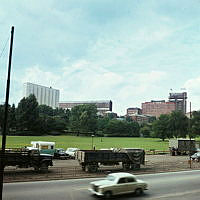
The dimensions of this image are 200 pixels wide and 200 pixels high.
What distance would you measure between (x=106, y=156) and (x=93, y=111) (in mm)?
131630

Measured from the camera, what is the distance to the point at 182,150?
54.1 m

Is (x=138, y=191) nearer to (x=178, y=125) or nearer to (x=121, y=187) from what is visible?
(x=121, y=187)

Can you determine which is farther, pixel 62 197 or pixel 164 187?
pixel 164 187

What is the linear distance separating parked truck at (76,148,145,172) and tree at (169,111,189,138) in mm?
94417

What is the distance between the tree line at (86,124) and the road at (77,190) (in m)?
83.1

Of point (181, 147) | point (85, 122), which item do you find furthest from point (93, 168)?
point (85, 122)

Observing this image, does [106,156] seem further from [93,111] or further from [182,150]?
[93,111]

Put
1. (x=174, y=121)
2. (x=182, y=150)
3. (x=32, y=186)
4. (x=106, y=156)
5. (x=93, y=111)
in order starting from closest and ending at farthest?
(x=32, y=186), (x=106, y=156), (x=182, y=150), (x=174, y=121), (x=93, y=111)

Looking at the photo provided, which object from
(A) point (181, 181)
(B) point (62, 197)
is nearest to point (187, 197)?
(A) point (181, 181)

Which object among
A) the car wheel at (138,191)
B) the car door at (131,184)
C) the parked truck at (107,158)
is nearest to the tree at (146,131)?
the parked truck at (107,158)

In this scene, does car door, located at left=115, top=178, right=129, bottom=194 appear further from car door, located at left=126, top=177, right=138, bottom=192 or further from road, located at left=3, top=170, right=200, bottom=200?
road, located at left=3, top=170, right=200, bottom=200

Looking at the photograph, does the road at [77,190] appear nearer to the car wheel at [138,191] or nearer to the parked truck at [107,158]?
the car wheel at [138,191]

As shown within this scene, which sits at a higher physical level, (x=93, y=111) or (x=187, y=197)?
(x=93, y=111)

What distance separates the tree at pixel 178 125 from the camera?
120 m
